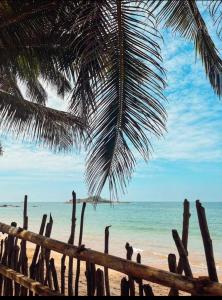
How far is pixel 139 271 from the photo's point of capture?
9.22 ft

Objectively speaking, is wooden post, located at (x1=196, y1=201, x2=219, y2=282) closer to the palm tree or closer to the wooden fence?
the wooden fence

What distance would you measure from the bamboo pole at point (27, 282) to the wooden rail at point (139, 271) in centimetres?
34

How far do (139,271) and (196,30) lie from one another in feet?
8.77

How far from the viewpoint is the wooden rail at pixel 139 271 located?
243 cm

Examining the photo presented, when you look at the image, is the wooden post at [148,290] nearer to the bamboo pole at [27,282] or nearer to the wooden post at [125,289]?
the wooden post at [125,289]

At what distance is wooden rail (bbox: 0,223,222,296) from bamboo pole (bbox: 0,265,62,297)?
1.12 feet

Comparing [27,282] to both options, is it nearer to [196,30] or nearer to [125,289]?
[125,289]

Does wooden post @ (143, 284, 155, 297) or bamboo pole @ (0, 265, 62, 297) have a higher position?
wooden post @ (143, 284, 155, 297)

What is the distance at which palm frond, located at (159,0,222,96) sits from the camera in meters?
3.99

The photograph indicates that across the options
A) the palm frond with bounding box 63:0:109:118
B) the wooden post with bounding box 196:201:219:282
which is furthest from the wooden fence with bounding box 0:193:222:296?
the palm frond with bounding box 63:0:109:118

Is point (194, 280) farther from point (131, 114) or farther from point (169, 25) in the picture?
point (169, 25)

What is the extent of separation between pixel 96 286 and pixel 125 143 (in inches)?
52.2

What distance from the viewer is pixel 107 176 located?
161 inches

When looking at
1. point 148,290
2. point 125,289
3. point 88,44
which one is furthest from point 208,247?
point 88,44
